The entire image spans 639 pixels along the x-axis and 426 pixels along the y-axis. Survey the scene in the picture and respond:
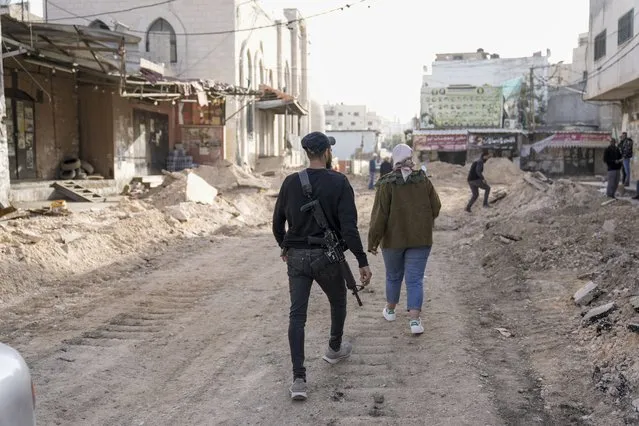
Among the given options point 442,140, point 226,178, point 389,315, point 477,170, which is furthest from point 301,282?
point 442,140

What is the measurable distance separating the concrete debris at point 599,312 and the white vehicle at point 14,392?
4476 mm

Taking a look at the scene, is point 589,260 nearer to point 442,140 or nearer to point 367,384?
point 367,384

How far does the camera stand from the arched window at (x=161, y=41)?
2609 cm

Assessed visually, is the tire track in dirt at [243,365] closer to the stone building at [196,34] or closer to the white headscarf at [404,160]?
the white headscarf at [404,160]

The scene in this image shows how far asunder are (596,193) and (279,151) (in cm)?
2458

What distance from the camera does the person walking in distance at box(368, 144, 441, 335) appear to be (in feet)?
18.0

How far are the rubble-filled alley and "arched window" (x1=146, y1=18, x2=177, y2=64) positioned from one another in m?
16.3

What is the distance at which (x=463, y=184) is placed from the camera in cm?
2959

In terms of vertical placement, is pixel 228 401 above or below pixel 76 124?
below

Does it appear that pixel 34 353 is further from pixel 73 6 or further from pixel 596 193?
pixel 73 6

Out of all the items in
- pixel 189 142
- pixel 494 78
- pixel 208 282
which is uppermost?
pixel 494 78

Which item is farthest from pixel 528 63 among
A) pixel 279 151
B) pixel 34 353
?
pixel 34 353

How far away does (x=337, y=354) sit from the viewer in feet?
15.9

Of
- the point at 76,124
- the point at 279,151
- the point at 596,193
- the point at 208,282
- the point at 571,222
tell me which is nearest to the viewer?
the point at 208,282
